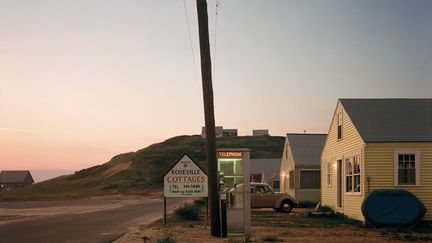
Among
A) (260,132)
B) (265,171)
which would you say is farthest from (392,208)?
(260,132)

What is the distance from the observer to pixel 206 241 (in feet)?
53.6

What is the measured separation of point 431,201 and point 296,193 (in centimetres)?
1873

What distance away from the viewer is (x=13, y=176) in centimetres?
16350

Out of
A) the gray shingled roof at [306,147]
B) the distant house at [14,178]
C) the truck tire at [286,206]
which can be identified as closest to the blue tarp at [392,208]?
the truck tire at [286,206]

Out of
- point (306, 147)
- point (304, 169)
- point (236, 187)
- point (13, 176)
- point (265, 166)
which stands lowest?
point (13, 176)

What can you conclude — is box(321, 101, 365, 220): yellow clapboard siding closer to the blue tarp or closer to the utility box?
the blue tarp

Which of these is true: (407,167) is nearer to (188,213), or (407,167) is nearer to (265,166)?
(188,213)

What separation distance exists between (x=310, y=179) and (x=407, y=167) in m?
18.5

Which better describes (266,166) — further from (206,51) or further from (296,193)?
(206,51)

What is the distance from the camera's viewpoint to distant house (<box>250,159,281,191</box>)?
62.0 meters

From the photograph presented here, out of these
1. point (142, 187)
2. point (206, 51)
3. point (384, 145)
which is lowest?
point (142, 187)

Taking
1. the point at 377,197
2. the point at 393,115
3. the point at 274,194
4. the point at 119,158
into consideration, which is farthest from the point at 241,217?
the point at 119,158

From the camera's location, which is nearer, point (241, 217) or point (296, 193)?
point (241, 217)

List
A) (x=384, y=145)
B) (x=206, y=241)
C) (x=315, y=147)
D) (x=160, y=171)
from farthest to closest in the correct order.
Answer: (x=160, y=171), (x=315, y=147), (x=384, y=145), (x=206, y=241)
